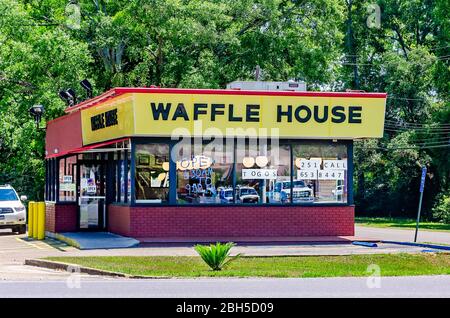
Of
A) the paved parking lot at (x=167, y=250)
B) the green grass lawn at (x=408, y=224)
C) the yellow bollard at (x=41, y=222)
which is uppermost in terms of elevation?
the yellow bollard at (x=41, y=222)

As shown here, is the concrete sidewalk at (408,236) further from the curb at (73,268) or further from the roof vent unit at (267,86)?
the curb at (73,268)

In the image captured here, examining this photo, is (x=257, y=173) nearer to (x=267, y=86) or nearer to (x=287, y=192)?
(x=287, y=192)

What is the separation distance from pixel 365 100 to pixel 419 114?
39.1 m

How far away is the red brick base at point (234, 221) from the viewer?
96.8 feet

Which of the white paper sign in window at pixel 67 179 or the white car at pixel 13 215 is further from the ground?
the white paper sign in window at pixel 67 179

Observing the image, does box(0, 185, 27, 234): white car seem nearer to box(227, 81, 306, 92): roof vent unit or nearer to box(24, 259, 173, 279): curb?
box(227, 81, 306, 92): roof vent unit

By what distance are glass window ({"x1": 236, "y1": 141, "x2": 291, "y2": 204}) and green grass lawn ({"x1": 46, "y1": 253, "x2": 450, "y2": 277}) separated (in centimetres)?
600

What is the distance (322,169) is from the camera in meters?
30.8

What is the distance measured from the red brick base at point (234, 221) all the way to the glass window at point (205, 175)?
365mm

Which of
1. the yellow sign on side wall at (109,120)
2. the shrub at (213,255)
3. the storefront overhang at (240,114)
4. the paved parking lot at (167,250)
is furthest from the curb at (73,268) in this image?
the yellow sign on side wall at (109,120)

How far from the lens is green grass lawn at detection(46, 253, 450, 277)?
20562 millimetres

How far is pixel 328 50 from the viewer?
5059 cm

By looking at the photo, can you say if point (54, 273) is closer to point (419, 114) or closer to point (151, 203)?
point (151, 203)
